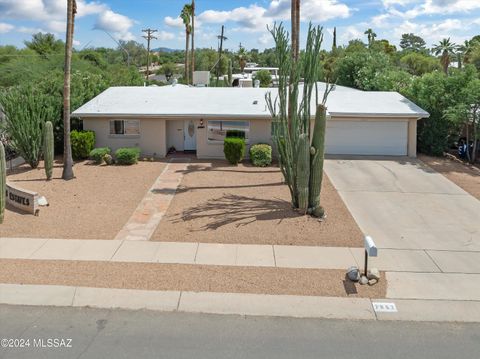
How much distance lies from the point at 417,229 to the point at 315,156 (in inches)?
123

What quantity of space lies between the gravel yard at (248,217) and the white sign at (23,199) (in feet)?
11.2

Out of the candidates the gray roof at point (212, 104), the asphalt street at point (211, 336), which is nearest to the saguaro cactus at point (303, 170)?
the asphalt street at point (211, 336)

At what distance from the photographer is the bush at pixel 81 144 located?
21359 millimetres

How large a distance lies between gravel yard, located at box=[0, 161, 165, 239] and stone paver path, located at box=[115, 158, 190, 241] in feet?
0.74

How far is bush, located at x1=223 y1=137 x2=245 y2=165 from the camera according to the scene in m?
20.6

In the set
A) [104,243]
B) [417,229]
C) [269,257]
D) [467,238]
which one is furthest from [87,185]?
[467,238]

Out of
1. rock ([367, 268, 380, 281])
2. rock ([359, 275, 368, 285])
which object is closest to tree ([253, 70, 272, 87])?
rock ([367, 268, 380, 281])

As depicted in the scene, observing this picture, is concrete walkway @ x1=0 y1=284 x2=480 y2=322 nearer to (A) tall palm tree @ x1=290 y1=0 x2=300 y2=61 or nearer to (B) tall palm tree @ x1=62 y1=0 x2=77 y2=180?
(A) tall palm tree @ x1=290 y1=0 x2=300 y2=61

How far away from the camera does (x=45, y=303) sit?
311 inches

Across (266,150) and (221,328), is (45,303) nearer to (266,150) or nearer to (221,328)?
(221,328)

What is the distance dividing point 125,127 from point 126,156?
8.92 ft

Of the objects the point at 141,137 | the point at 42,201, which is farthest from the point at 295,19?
the point at 141,137

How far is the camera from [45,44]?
6394 cm

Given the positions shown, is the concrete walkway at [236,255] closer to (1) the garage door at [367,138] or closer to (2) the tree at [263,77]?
(1) the garage door at [367,138]
